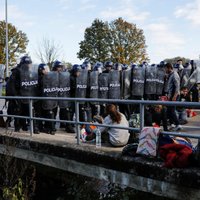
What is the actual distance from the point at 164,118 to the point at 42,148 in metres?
2.98

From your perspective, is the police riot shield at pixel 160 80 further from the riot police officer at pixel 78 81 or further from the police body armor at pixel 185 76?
the riot police officer at pixel 78 81

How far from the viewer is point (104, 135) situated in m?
6.38

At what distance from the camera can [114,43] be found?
170 feet

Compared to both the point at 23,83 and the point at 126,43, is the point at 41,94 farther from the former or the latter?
the point at 126,43

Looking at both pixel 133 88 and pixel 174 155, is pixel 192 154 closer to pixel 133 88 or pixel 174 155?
pixel 174 155

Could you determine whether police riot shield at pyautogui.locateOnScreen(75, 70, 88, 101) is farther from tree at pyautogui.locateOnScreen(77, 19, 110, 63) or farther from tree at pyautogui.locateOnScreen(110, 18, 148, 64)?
tree at pyautogui.locateOnScreen(77, 19, 110, 63)

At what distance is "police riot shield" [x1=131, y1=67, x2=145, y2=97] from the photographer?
10141mm

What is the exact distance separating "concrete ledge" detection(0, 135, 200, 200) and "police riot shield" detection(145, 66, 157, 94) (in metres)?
4.55

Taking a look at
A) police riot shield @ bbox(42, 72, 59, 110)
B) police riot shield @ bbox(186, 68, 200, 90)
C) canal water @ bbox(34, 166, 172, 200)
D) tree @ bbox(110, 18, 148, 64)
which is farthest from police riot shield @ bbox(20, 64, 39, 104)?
tree @ bbox(110, 18, 148, 64)

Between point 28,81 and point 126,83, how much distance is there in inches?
122

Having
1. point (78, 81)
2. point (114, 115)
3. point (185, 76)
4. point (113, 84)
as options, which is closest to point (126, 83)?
point (113, 84)

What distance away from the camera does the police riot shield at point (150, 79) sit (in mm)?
10430

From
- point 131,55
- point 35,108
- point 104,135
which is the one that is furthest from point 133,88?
point 131,55

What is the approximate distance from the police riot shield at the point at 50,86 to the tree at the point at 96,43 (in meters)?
44.0
